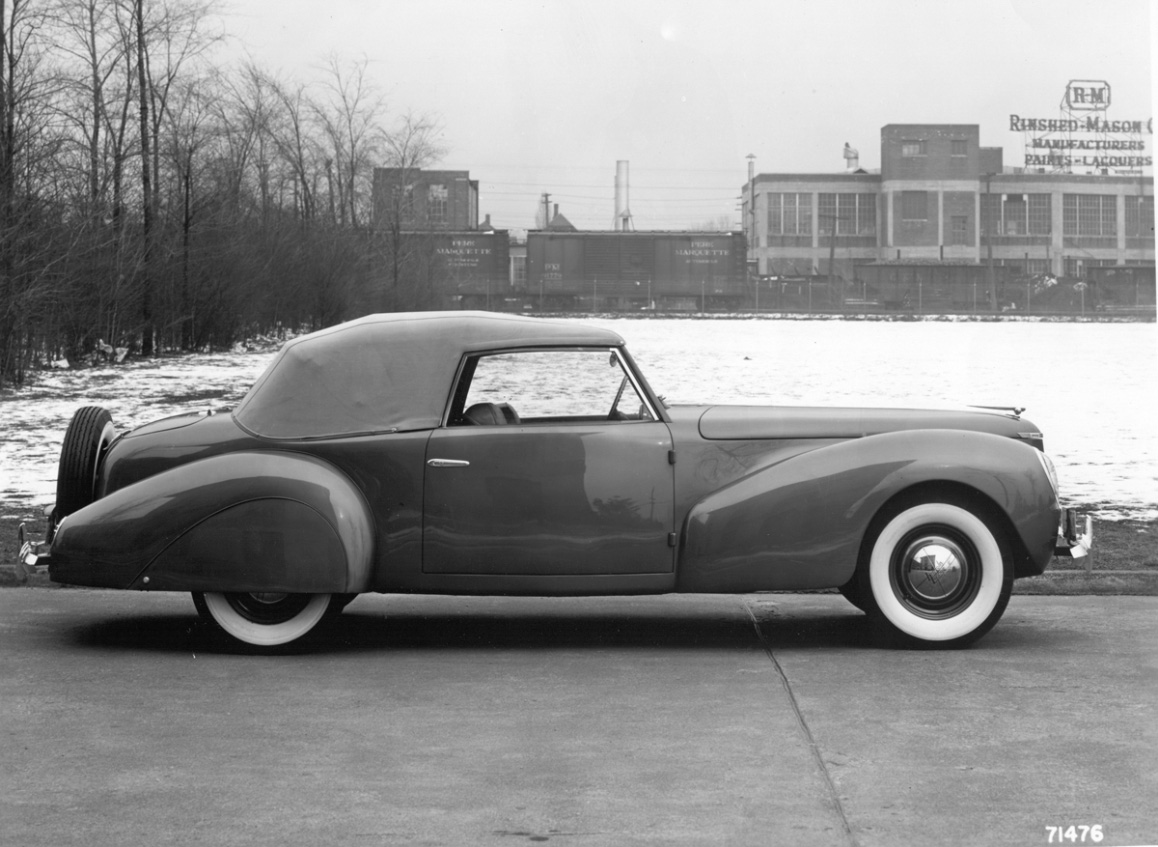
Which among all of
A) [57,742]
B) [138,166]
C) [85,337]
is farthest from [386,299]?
[57,742]

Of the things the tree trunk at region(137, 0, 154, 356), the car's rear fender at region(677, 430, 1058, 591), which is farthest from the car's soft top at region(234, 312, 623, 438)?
the tree trunk at region(137, 0, 154, 356)

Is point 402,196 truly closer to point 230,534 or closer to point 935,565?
point 230,534

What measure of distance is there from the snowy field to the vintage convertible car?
2.80 ft

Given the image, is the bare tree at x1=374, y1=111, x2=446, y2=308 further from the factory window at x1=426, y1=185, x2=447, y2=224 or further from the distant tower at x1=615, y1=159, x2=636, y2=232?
the distant tower at x1=615, y1=159, x2=636, y2=232

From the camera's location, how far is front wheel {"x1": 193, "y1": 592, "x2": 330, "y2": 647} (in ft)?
16.8

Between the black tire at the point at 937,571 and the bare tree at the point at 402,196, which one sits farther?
the bare tree at the point at 402,196

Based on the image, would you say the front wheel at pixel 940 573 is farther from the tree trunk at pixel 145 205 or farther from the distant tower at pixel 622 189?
the tree trunk at pixel 145 205

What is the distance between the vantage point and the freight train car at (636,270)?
19891 mm

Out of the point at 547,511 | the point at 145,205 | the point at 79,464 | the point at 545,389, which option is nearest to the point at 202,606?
the point at 79,464

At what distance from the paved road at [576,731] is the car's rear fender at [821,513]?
320 mm

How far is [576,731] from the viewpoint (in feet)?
13.2

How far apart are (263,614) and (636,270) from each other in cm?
2138

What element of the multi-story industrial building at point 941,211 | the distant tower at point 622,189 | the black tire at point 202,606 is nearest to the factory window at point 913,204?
the multi-story industrial building at point 941,211

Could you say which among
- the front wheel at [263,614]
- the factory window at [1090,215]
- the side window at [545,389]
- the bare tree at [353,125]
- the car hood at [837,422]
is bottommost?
the front wheel at [263,614]
